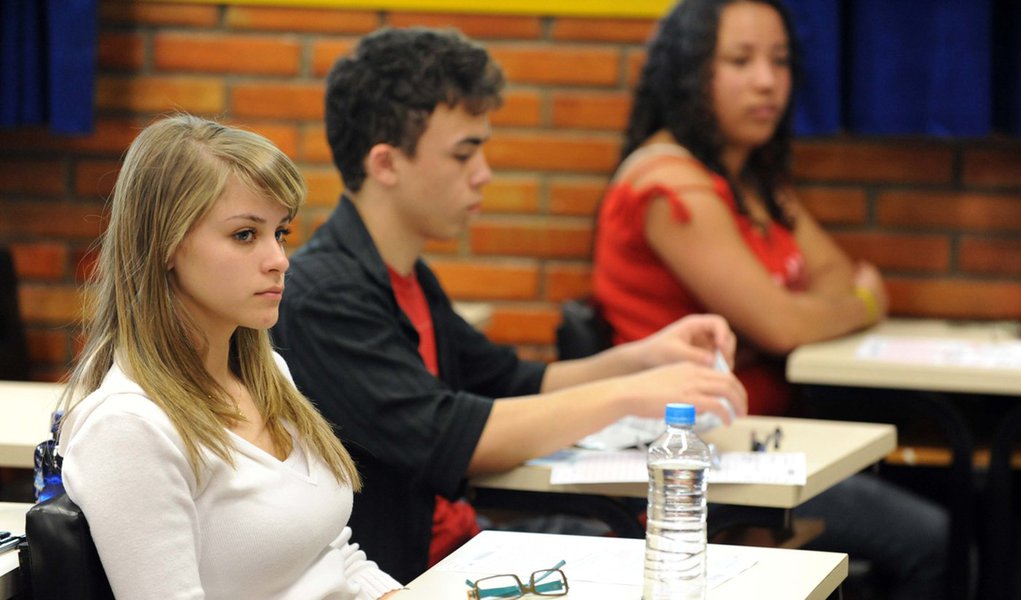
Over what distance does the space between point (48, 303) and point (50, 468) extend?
2296mm

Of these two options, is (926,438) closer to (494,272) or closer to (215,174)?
(494,272)

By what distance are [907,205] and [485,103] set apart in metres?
1.67

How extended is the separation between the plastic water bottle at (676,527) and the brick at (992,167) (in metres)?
2.17

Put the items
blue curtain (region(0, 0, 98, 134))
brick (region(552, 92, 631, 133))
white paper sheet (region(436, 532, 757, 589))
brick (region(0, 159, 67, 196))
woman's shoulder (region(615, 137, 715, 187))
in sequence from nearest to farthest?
white paper sheet (region(436, 532, 757, 589)) < woman's shoulder (region(615, 137, 715, 187)) < blue curtain (region(0, 0, 98, 134)) < brick (region(552, 92, 631, 133)) < brick (region(0, 159, 67, 196))

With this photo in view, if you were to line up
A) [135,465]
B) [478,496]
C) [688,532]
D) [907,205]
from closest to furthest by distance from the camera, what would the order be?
1. [135,465]
2. [688,532]
3. [478,496]
4. [907,205]

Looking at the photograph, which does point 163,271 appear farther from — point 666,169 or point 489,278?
point 489,278

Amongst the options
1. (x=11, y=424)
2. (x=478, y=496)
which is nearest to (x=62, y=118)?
(x=11, y=424)

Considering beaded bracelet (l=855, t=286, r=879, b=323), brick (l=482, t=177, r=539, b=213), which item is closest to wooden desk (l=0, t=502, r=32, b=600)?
brick (l=482, t=177, r=539, b=213)

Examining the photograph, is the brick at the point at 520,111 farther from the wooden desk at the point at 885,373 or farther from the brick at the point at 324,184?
the wooden desk at the point at 885,373

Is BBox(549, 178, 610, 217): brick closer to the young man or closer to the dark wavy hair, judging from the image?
the dark wavy hair

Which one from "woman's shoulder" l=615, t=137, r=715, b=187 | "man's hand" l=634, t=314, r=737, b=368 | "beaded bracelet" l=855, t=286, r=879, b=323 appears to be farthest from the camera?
"beaded bracelet" l=855, t=286, r=879, b=323

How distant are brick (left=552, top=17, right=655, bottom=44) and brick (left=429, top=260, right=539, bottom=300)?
2.04ft

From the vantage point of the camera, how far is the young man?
206 centimetres

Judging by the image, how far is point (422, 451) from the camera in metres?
2.04
